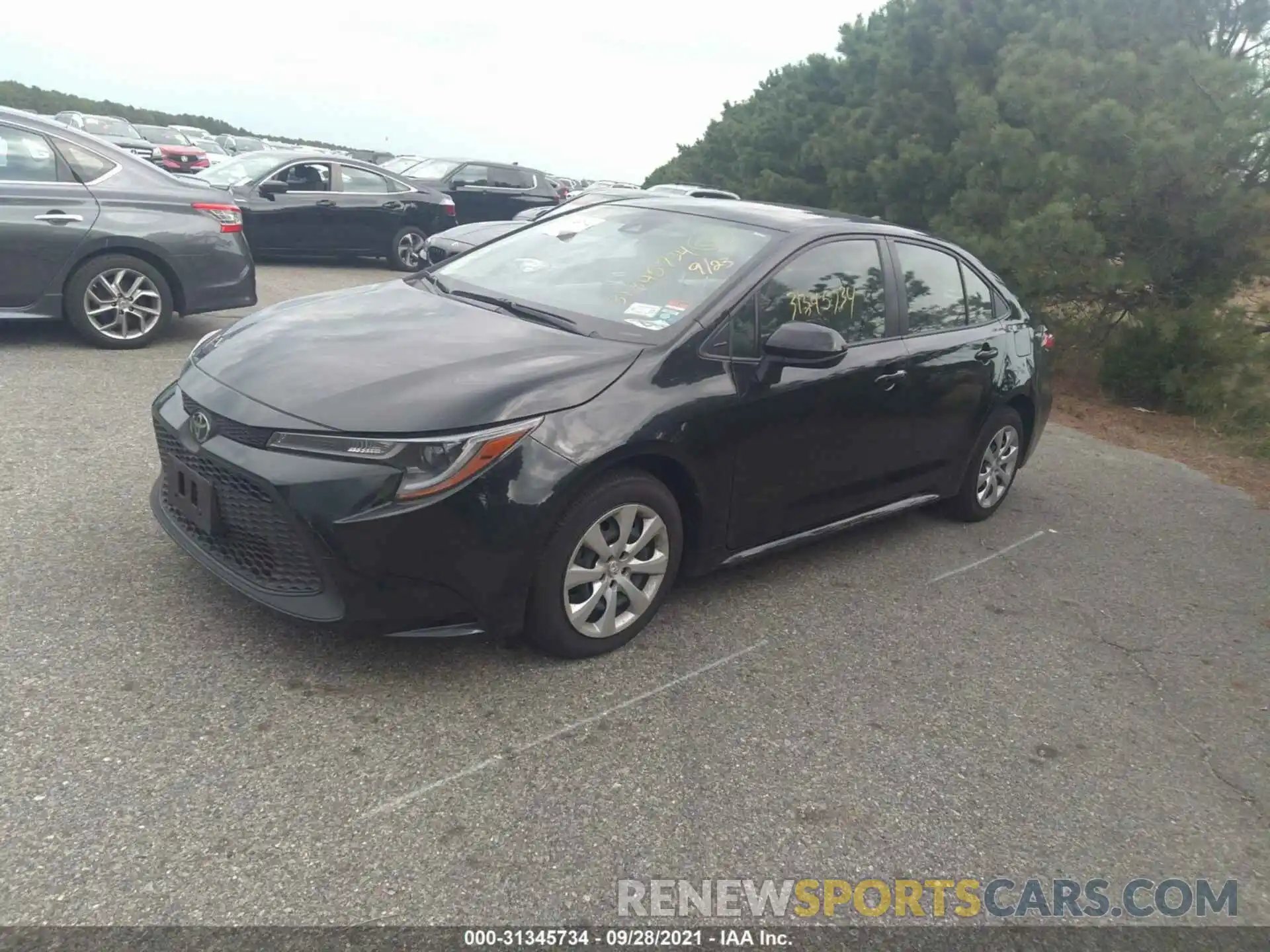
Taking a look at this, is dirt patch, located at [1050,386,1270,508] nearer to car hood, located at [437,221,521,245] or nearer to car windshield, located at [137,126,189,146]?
car hood, located at [437,221,521,245]

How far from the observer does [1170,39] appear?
973 centimetres

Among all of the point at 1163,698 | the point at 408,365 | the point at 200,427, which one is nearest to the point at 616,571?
the point at 408,365

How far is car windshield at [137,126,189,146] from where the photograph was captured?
29.5 m

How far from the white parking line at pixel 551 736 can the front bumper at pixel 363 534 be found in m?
0.40

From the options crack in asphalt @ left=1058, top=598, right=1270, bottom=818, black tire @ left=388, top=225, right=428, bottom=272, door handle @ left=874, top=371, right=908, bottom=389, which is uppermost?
door handle @ left=874, top=371, right=908, bottom=389

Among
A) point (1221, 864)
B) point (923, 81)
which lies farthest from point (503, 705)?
point (923, 81)

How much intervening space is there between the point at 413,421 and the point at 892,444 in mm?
2514

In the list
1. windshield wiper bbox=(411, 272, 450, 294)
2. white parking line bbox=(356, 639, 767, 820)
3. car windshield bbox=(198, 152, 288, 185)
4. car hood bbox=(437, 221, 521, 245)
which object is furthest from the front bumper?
car windshield bbox=(198, 152, 288, 185)

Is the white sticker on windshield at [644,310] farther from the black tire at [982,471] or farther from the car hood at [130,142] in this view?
the car hood at [130,142]

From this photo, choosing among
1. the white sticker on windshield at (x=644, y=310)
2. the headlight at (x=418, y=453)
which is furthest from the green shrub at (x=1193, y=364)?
the headlight at (x=418, y=453)

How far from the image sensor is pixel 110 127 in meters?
28.8

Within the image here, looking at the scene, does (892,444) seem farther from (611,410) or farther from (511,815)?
(511,815)

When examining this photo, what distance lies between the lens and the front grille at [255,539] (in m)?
3.27

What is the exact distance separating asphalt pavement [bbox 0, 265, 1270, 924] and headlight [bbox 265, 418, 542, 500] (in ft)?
2.37
